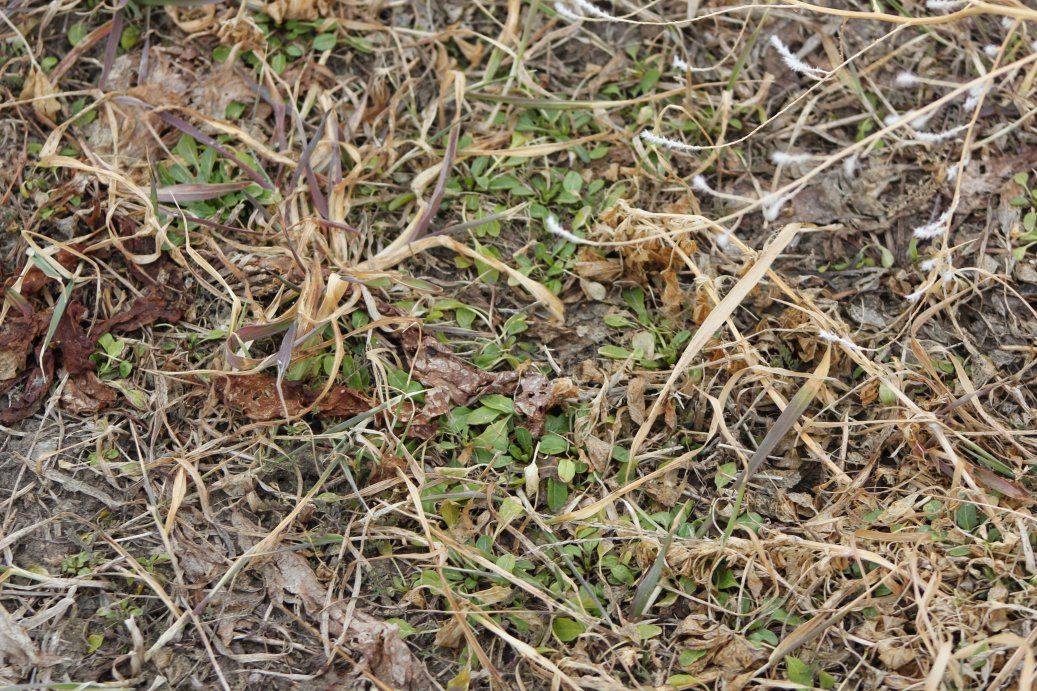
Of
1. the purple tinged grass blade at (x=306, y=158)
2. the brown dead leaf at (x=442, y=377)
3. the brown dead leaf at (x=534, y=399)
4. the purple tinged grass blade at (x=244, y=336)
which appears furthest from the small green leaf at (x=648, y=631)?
the purple tinged grass blade at (x=306, y=158)

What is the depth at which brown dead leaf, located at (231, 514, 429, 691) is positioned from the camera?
5.25ft

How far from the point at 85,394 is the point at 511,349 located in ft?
2.98

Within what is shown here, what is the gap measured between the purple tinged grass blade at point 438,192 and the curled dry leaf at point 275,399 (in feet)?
1.37

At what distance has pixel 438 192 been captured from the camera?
6.63 ft

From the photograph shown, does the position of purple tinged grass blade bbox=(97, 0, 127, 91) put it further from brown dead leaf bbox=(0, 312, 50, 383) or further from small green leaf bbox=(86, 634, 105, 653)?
small green leaf bbox=(86, 634, 105, 653)

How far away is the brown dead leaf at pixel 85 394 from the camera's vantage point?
1.81 m

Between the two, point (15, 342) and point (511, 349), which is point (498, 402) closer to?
point (511, 349)

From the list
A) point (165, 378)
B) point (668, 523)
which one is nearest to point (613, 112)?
point (668, 523)

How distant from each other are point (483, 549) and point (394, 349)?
1.60 feet

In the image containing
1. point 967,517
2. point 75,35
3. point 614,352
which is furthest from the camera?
point 75,35

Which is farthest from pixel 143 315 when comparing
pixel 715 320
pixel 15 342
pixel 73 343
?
pixel 715 320

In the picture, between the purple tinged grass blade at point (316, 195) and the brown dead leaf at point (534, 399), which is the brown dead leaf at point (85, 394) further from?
the brown dead leaf at point (534, 399)

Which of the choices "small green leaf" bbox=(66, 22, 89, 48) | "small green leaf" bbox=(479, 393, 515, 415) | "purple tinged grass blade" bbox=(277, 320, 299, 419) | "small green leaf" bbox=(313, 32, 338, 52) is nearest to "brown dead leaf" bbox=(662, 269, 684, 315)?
"small green leaf" bbox=(479, 393, 515, 415)

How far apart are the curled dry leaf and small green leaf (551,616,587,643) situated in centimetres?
58
